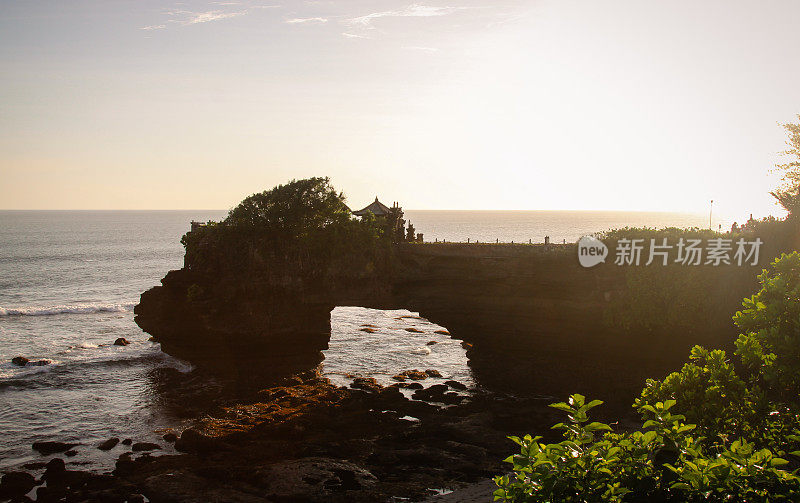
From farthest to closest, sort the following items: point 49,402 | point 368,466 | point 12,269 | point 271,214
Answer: point 12,269, point 271,214, point 49,402, point 368,466

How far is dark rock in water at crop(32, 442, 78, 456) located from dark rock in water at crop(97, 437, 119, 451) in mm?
1692

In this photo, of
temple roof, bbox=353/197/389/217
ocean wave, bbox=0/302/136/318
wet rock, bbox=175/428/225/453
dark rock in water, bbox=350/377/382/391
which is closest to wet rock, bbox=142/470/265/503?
wet rock, bbox=175/428/225/453

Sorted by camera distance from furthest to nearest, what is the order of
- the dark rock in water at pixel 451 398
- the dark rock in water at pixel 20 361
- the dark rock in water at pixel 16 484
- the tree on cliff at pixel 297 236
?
the tree on cliff at pixel 297 236, the dark rock in water at pixel 20 361, the dark rock in water at pixel 451 398, the dark rock in water at pixel 16 484

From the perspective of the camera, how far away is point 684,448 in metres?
8.38

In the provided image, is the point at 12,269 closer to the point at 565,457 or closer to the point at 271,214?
the point at 271,214

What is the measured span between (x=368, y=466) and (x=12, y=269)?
105 meters

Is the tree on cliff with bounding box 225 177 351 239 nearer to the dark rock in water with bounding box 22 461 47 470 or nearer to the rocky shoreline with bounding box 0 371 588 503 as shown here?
the rocky shoreline with bounding box 0 371 588 503

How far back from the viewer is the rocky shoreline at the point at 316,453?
22.2 m

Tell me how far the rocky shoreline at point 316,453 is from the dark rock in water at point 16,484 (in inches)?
1.7

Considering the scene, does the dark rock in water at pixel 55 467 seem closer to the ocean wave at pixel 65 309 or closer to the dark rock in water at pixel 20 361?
the dark rock in water at pixel 20 361

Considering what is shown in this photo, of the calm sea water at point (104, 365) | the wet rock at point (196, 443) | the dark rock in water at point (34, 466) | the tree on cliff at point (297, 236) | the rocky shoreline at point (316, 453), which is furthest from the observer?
the tree on cliff at point (297, 236)

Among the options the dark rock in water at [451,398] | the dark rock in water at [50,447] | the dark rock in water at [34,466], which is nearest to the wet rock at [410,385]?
the dark rock in water at [451,398]

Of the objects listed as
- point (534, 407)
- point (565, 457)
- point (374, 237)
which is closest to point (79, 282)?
point (374, 237)

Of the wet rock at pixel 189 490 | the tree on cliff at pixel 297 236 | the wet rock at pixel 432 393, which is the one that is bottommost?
the wet rock at pixel 189 490
